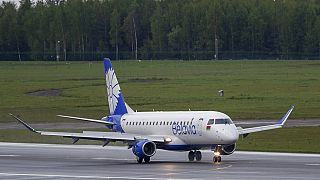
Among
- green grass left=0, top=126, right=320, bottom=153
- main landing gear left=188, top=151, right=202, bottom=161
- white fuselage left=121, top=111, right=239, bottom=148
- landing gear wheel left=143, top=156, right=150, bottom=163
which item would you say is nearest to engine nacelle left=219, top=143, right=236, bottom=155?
white fuselage left=121, top=111, right=239, bottom=148

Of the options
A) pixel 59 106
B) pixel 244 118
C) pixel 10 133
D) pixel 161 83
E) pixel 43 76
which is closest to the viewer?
pixel 10 133

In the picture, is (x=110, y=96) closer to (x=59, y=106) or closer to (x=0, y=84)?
(x=59, y=106)

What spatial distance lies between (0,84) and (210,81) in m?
23.3

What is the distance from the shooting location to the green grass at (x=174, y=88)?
86.8m

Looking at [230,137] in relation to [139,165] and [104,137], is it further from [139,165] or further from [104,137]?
[104,137]

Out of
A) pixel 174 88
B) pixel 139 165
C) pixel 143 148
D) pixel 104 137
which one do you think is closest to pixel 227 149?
pixel 143 148

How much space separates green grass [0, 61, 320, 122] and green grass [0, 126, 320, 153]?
10.5 metres

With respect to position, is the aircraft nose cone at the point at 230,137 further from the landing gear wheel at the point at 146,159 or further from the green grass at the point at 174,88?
the green grass at the point at 174,88

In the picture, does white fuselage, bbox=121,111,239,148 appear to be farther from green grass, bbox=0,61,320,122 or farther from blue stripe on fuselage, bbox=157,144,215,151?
green grass, bbox=0,61,320,122

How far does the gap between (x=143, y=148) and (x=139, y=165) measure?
1.20m

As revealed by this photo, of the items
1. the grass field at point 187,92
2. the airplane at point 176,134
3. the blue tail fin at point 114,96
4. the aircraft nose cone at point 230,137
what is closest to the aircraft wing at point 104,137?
the airplane at point 176,134

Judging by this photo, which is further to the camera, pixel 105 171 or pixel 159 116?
pixel 159 116

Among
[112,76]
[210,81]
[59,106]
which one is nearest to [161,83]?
[210,81]

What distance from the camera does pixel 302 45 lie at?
7200 inches
